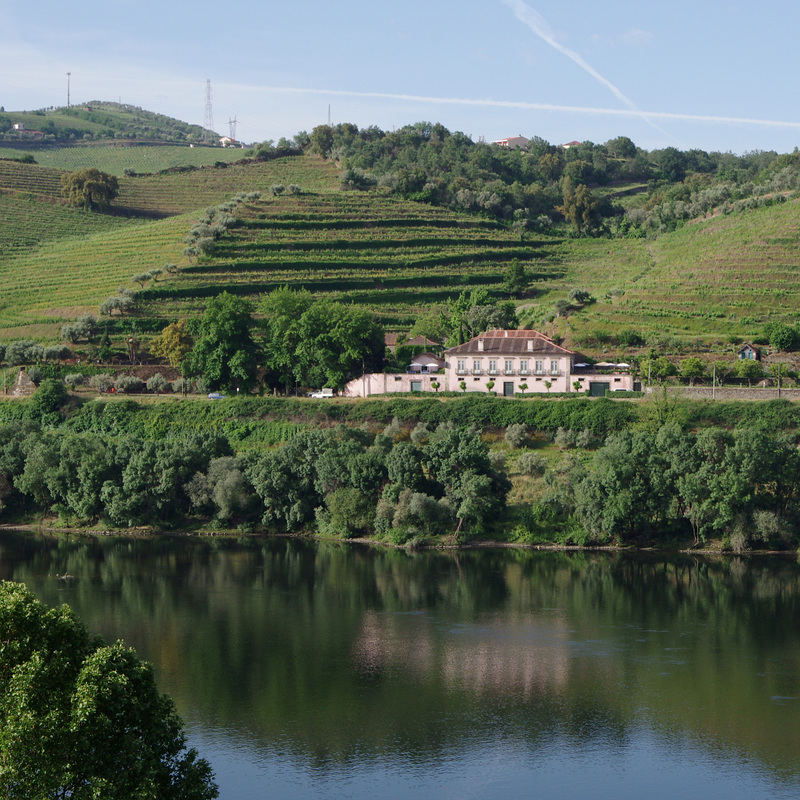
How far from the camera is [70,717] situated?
21.3m

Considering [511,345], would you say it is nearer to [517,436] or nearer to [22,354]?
[517,436]

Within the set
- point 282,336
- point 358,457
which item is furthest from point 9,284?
point 358,457

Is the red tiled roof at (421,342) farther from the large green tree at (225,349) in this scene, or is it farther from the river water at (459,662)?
the river water at (459,662)

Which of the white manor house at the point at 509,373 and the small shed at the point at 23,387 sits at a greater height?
the white manor house at the point at 509,373

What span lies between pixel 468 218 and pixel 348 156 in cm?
3167

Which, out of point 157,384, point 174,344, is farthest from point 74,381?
point 174,344

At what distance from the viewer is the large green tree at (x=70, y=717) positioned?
20.9m

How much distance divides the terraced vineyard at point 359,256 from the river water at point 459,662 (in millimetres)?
38698

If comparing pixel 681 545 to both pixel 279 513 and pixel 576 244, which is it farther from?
pixel 576 244

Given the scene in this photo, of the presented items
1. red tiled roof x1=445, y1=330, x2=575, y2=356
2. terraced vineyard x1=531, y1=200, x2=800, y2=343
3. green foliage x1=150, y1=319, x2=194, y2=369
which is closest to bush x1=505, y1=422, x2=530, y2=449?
red tiled roof x1=445, y1=330, x2=575, y2=356

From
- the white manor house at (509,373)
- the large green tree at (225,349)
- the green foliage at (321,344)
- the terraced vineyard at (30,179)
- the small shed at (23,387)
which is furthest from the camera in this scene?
the terraced vineyard at (30,179)

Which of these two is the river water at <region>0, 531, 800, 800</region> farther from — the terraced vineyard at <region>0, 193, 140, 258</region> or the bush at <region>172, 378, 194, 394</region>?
the terraced vineyard at <region>0, 193, 140, 258</region>

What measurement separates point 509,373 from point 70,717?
5632 cm

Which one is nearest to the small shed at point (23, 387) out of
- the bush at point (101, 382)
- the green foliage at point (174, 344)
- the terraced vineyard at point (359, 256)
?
the bush at point (101, 382)
